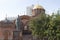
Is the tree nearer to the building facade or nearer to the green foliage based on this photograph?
the green foliage

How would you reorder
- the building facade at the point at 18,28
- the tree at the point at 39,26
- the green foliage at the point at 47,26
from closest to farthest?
the green foliage at the point at 47,26, the tree at the point at 39,26, the building facade at the point at 18,28

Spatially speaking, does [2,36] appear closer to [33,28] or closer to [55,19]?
[33,28]

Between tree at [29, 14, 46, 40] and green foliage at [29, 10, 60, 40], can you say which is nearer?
green foliage at [29, 10, 60, 40]

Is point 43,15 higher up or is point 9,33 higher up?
point 43,15

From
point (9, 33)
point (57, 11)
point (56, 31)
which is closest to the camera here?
point (56, 31)

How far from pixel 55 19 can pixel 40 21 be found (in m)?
5.99

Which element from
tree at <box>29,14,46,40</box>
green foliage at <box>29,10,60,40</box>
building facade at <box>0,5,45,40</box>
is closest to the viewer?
green foliage at <box>29,10,60,40</box>

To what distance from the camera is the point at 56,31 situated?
3222cm

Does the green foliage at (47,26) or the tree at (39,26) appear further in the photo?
the tree at (39,26)

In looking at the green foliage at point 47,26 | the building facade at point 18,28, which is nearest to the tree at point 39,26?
the green foliage at point 47,26

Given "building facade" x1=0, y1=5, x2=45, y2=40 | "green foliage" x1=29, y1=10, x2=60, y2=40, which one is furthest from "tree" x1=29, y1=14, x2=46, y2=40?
"building facade" x1=0, y1=5, x2=45, y2=40

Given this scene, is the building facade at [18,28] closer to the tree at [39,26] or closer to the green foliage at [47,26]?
the tree at [39,26]

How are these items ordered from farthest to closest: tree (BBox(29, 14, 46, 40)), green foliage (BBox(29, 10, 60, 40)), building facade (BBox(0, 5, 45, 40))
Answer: building facade (BBox(0, 5, 45, 40))
tree (BBox(29, 14, 46, 40))
green foliage (BBox(29, 10, 60, 40))

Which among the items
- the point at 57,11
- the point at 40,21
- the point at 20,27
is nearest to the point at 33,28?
the point at 40,21
